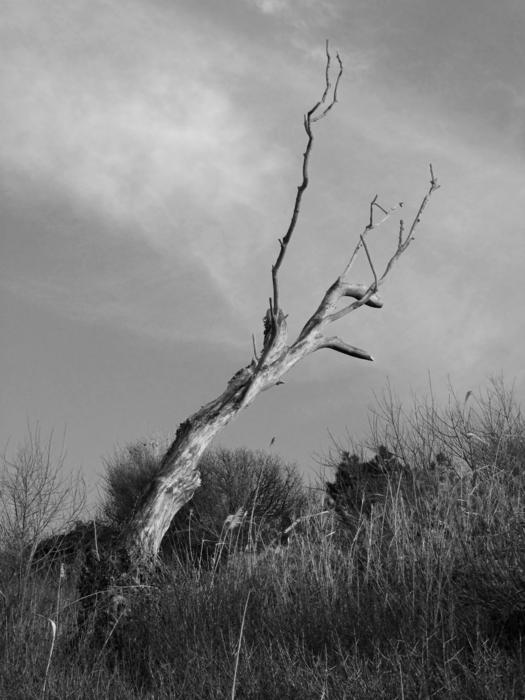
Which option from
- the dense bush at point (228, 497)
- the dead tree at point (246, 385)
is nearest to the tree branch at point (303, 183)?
the dead tree at point (246, 385)

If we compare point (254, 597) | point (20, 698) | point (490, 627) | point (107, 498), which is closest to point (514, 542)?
point (490, 627)

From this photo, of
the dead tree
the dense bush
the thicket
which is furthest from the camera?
the dense bush

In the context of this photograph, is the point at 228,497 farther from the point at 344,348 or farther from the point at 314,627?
the point at 314,627

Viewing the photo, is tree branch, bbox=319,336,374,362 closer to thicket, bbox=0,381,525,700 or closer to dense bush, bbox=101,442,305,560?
thicket, bbox=0,381,525,700

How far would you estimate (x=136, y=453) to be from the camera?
21.8 meters

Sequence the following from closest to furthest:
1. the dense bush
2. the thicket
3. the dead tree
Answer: the thicket < the dead tree < the dense bush

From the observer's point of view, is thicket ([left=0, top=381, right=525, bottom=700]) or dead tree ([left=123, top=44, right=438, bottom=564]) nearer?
thicket ([left=0, top=381, right=525, bottom=700])

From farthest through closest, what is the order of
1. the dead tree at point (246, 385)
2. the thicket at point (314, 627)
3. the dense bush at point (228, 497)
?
the dense bush at point (228, 497), the dead tree at point (246, 385), the thicket at point (314, 627)

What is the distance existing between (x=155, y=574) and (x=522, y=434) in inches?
262

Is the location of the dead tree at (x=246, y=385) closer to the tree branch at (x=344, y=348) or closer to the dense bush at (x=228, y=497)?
the tree branch at (x=344, y=348)

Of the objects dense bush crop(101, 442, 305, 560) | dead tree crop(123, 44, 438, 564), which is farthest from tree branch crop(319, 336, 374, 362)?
dense bush crop(101, 442, 305, 560)

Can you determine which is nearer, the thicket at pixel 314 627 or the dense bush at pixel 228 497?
the thicket at pixel 314 627

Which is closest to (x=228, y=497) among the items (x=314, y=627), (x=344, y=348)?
(x=344, y=348)

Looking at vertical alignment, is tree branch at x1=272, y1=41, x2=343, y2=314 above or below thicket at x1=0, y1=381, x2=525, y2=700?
above
